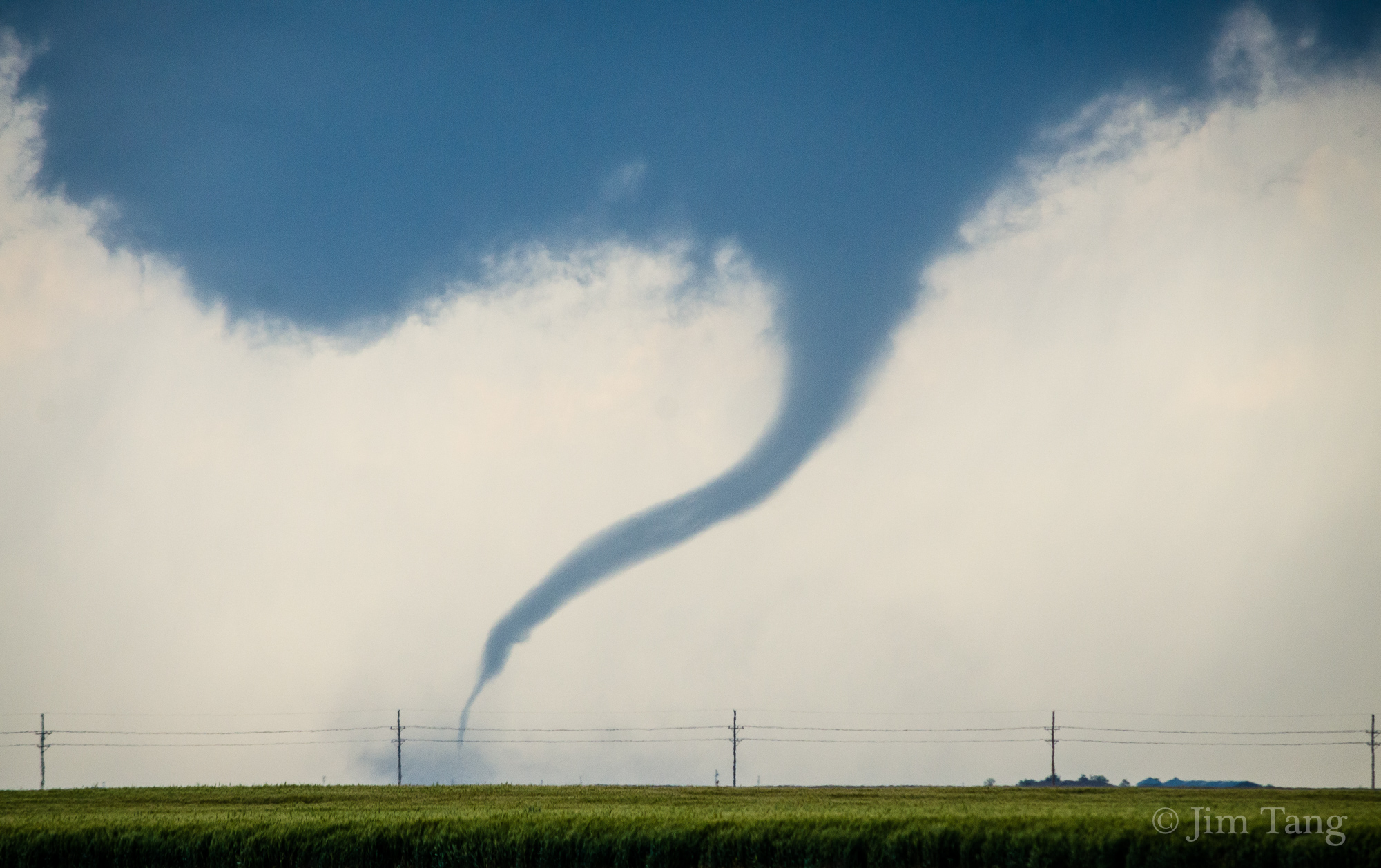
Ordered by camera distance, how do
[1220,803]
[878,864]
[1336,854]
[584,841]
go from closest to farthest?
[1336,854] → [878,864] → [584,841] → [1220,803]

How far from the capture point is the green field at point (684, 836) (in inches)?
536

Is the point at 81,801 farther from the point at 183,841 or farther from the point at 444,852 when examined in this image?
the point at 444,852

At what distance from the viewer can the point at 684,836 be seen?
16016 mm

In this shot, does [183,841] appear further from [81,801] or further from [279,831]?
[81,801]

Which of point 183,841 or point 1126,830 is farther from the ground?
point 1126,830

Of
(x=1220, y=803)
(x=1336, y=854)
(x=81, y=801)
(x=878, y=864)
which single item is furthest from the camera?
(x=81, y=801)

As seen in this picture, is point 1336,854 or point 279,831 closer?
point 1336,854

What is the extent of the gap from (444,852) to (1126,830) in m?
10.4

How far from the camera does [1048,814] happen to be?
15.7 meters

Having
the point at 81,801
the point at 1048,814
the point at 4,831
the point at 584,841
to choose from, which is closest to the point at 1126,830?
the point at 1048,814

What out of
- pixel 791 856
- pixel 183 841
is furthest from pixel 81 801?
pixel 791 856

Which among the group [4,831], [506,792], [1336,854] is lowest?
[506,792]

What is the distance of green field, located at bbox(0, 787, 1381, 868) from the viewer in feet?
44.7

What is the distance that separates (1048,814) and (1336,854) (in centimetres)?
386
